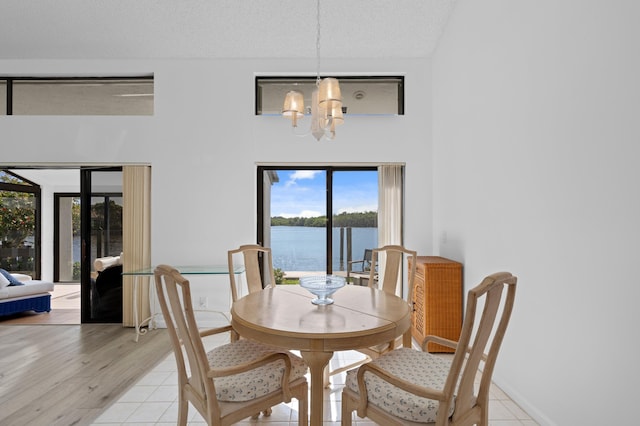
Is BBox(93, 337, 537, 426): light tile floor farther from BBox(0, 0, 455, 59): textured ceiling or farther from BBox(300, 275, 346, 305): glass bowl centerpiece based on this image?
BBox(0, 0, 455, 59): textured ceiling

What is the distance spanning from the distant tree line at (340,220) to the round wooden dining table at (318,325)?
211 centimetres

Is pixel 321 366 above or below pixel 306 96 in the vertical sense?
below

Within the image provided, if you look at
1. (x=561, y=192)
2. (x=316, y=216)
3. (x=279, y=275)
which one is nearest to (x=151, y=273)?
(x=279, y=275)

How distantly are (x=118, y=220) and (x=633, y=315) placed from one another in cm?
474

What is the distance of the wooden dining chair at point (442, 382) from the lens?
1.20 metres

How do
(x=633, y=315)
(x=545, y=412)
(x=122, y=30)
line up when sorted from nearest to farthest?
(x=633, y=315) → (x=545, y=412) → (x=122, y=30)

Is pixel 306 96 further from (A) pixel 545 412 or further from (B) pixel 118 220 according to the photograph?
(A) pixel 545 412

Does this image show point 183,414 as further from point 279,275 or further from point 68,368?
point 279,275

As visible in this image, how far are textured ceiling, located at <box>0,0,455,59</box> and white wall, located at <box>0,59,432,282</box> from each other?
0.54 feet

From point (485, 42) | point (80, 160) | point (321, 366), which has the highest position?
point (485, 42)

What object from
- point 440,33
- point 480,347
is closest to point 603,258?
point 480,347

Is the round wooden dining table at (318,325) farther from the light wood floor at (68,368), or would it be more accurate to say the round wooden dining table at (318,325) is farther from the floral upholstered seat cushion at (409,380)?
the light wood floor at (68,368)

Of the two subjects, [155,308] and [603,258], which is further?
[155,308]

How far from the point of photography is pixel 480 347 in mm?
1269
